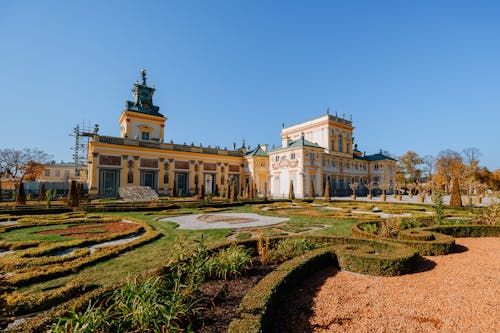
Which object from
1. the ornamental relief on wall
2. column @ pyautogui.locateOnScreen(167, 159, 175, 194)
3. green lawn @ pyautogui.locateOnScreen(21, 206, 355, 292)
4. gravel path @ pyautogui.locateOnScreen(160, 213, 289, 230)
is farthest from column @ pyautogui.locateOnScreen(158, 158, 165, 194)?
green lawn @ pyautogui.locateOnScreen(21, 206, 355, 292)

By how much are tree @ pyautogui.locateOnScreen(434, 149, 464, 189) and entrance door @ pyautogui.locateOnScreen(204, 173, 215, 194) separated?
43158 millimetres

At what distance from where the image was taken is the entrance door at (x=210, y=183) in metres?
38.7

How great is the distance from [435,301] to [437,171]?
206ft

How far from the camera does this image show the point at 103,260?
6230 millimetres

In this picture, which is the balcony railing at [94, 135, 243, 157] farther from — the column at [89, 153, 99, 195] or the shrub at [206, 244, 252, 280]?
the shrub at [206, 244, 252, 280]

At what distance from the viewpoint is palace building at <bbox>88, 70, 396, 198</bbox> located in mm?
31641

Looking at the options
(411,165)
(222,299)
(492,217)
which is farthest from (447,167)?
(222,299)

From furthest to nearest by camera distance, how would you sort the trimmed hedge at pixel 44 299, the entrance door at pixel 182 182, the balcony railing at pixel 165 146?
the entrance door at pixel 182 182 < the balcony railing at pixel 165 146 < the trimmed hedge at pixel 44 299

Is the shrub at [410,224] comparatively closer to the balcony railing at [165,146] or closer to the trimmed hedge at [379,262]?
the trimmed hedge at [379,262]

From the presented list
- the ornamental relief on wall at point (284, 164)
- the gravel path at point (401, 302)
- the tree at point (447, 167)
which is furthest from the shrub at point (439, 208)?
the tree at point (447, 167)

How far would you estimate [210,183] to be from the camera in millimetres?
39188

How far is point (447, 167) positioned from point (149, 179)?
58.4 metres

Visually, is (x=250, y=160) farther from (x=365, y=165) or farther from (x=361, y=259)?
(x=361, y=259)

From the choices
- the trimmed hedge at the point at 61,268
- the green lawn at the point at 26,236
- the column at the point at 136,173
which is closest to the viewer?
the trimmed hedge at the point at 61,268
